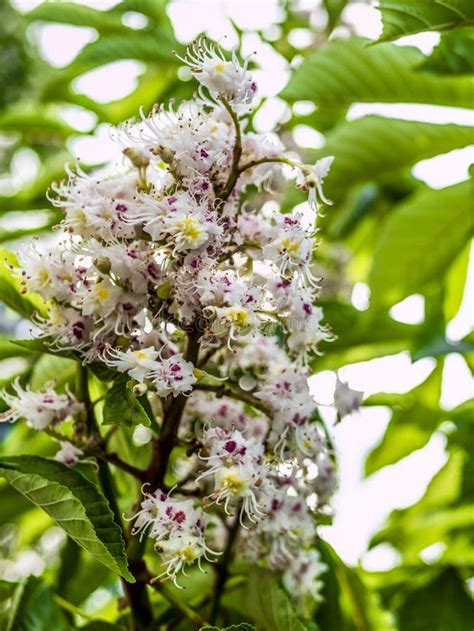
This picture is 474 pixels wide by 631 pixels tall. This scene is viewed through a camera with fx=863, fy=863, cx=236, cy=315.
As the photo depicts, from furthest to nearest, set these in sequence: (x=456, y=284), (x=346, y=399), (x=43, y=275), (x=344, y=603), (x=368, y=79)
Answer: (x=456, y=284) → (x=368, y=79) → (x=344, y=603) → (x=346, y=399) → (x=43, y=275)

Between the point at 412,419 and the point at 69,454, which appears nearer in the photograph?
the point at 69,454

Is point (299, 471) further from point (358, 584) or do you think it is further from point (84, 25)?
point (84, 25)

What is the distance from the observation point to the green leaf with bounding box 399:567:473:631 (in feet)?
4.10

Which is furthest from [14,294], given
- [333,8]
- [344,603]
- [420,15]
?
[333,8]

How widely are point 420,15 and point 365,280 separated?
0.74m

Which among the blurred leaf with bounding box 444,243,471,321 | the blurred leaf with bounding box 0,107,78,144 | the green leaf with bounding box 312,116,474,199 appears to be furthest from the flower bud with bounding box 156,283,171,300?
the blurred leaf with bounding box 0,107,78,144

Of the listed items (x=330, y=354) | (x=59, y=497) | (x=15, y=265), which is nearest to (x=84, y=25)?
(x=330, y=354)

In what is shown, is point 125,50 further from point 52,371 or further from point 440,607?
point 440,607

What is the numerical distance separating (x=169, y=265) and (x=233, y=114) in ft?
0.47

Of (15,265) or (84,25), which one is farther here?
(84,25)

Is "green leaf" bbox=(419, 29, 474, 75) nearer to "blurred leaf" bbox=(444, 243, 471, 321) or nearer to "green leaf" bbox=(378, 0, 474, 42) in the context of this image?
"green leaf" bbox=(378, 0, 474, 42)

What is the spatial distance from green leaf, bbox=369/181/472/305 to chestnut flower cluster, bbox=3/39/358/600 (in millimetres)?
642

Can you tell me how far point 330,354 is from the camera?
1.47 metres

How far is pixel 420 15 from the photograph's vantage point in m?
0.85
